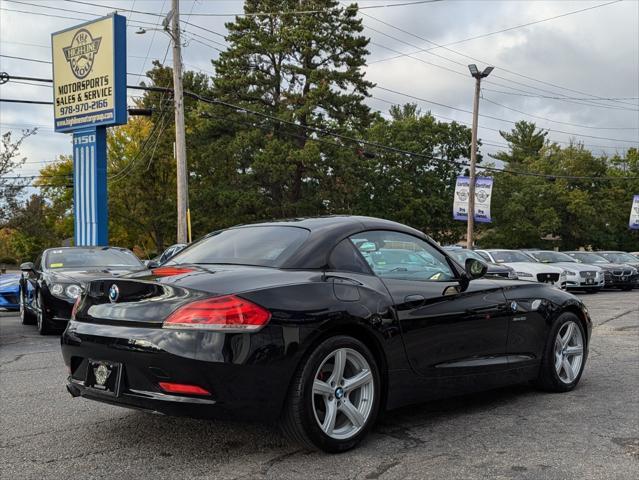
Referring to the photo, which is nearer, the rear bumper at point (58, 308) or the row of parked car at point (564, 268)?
the rear bumper at point (58, 308)

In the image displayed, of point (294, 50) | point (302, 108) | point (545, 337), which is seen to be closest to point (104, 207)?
point (545, 337)

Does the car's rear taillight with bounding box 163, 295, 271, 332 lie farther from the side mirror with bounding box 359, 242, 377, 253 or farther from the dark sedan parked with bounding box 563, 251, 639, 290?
the dark sedan parked with bounding box 563, 251, 639, 290

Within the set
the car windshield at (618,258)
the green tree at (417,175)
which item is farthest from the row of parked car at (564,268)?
the green tree at (417,175)

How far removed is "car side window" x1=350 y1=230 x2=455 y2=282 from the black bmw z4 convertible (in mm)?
11

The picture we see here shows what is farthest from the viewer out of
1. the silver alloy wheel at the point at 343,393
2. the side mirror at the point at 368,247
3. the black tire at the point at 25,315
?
the black tire at the point at 25,315

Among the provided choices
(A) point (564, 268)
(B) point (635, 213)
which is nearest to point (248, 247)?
(A) point (564, 268)

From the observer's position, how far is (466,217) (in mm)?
33625

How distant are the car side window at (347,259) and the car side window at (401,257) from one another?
0.06 metres

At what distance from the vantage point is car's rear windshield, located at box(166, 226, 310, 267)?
450 centimetres

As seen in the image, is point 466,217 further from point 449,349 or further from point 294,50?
point 449,349

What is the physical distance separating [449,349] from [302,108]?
126 feet

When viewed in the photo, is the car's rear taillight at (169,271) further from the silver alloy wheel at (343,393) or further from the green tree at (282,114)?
the green tree at (282,114)

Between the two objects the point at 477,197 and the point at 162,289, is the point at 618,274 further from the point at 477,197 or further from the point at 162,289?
the point at 162,289

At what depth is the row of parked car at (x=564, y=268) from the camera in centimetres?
2032
